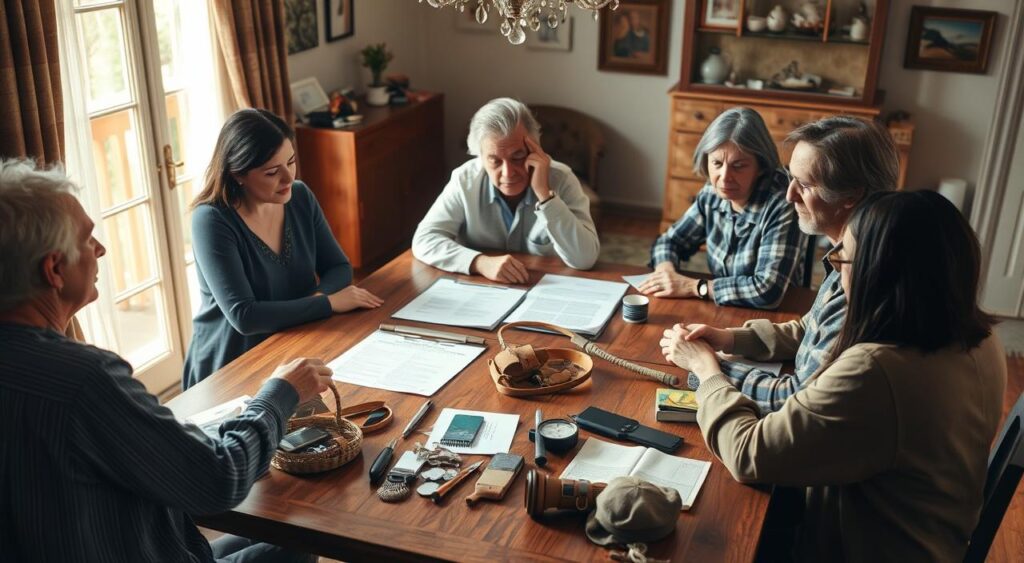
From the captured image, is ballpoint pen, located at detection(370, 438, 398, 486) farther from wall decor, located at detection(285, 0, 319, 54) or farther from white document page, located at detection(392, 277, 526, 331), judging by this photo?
wall decor, located at detection(285, 0, 319, 54)

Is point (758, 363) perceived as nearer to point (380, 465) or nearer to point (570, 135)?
point (380, 465)

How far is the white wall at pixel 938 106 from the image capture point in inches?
197

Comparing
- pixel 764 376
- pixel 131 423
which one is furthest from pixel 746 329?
pixel 131 423

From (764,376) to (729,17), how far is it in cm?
357

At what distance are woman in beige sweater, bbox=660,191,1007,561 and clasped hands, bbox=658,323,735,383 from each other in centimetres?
29

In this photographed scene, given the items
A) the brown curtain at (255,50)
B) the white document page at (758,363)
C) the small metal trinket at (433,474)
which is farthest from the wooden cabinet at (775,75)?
the small metal trinket at (433,474)

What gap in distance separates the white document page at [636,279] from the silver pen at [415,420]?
936 millimetres

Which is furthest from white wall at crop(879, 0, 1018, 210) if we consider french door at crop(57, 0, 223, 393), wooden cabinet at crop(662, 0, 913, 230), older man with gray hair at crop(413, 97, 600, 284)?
french door at crop(57, 0, 223, 393)

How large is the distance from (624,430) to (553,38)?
4330 millimetres

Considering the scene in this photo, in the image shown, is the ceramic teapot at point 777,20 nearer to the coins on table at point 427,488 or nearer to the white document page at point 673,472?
the white document page at point 673,472

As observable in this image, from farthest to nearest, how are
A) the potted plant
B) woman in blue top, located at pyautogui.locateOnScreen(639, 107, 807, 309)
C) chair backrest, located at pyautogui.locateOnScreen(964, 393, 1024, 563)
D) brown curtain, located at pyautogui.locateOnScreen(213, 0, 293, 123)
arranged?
the potted plant
brown curtain, located at pyautogui.locateOnScreen(213, 0, 293, 123)
woman in blue top, located at pyautogui.locateOnScreen(639, 107, 807, 309)
chair backrest, located at pyautogui.locateOnScreen(964, 393, 1024, 563)

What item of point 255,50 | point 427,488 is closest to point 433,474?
point 427,488

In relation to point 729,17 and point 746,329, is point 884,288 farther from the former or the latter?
point 729,17

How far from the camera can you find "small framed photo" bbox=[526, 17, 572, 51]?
5789 millimetres
